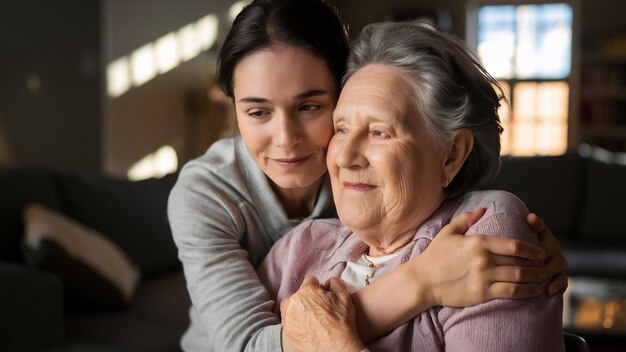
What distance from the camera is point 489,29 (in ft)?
28.5

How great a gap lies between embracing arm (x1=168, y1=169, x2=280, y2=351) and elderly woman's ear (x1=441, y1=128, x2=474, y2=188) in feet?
1.17

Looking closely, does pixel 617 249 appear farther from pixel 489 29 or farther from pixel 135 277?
pixel 489 29

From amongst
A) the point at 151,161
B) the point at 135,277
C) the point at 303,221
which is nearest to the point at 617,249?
the point at 135,277

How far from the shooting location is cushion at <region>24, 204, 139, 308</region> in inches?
109

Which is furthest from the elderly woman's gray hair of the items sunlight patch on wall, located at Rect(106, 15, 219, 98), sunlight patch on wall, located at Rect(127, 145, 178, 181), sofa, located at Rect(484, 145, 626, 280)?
sunlight patch on wall, located at Rect(127, 145, 178, 181)

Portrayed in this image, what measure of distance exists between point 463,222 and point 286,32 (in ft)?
1.49

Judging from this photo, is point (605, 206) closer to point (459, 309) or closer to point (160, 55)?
point (459, 309)

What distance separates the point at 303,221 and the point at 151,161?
6130mm

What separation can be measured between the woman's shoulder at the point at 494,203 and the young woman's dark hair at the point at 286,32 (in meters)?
0.29

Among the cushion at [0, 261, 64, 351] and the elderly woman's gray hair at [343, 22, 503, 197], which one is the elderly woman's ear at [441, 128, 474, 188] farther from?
the cushion at [0, 261, 64, 351]

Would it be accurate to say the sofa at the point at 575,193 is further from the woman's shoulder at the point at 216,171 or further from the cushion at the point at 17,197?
the woman's shoulder at the point at 216,171

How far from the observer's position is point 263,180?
1498 millimetres

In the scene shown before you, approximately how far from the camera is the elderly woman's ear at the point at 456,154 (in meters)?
1.20

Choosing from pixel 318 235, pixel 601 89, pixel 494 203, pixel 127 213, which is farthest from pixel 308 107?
pixel 601 89
